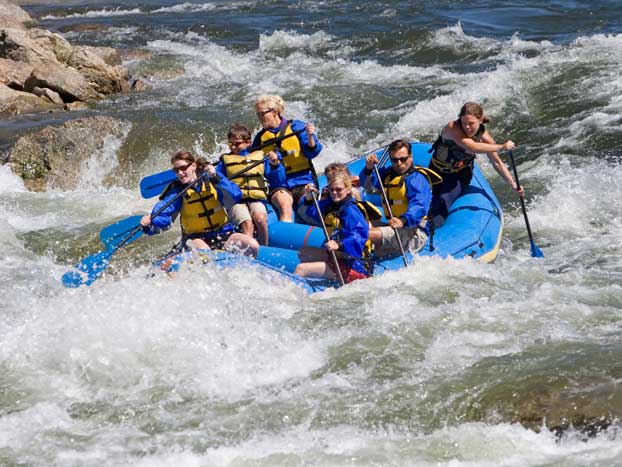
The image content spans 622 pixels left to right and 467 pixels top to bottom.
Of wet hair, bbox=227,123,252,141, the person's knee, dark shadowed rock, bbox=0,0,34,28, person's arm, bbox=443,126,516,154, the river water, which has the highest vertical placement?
dark shadowed rock, bbox=0,0,34,28

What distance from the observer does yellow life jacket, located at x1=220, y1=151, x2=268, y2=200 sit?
7.74 meters

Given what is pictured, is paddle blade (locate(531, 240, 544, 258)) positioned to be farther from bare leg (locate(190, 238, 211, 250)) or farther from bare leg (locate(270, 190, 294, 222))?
bare leg (locate(190, 238, 211, 250))

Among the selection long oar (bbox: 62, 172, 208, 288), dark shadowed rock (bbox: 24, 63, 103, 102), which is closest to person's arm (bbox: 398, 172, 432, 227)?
long oar (bbox: 62, 172, 208, 288)

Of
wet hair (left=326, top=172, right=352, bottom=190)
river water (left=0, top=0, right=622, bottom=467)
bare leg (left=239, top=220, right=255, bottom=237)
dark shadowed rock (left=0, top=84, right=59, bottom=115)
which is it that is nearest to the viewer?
river water (left=0, top=0, right=622, bottom=467)

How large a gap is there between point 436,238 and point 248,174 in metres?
1.59

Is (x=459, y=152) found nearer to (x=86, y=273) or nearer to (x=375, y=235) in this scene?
(x=375, y=235)

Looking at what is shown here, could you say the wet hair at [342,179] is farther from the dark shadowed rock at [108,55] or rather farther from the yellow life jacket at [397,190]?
the dark shadowed rock at [108,55]

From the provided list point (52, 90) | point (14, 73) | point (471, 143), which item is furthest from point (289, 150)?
point (14, 73)

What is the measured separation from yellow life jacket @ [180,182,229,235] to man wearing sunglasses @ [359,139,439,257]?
117 centimetres

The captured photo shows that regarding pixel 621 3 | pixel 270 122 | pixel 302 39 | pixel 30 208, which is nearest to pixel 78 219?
pixel 30 208

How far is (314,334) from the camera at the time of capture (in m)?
6.43

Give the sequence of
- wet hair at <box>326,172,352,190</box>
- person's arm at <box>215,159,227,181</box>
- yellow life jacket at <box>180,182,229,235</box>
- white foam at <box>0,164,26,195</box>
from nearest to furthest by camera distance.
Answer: wet hair at <box>326,172,352,190</box>, yellow life jacket at <box>180,182,229,235</box>, person's arm at <box>215,159,227,181</box>, white foam at <box>0,164,26,195</box>

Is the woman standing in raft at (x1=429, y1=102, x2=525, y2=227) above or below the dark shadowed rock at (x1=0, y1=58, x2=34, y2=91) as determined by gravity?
below

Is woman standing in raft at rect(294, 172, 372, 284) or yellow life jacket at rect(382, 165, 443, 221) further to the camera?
yellow life jacket at rect(382, 165, 443, 221)
